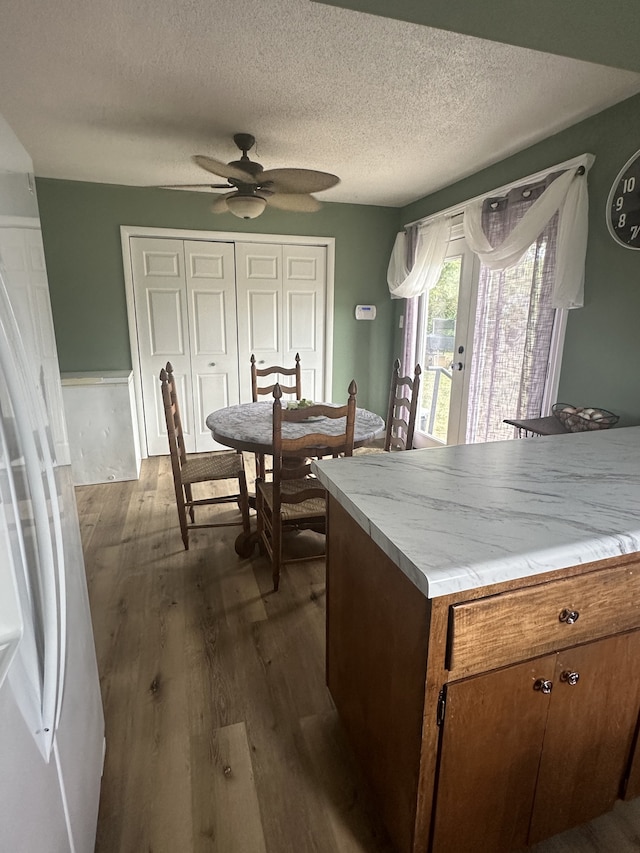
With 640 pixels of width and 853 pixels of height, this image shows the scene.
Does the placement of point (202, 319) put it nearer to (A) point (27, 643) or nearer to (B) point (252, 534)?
(B) point (252, 534)

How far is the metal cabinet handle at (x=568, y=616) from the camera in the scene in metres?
0.93

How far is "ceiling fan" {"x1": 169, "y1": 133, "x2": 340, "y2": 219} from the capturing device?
2279 mm

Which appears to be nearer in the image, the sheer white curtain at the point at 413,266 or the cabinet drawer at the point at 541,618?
the cabinet drawer at the point at 541,618

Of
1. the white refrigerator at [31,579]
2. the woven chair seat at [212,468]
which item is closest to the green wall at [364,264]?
the woven chair seat at [212,468]

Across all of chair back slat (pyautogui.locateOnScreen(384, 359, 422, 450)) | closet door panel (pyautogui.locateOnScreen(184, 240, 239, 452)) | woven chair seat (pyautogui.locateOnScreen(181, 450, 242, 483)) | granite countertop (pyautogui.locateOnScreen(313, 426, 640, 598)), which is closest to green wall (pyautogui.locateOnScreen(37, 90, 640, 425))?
closet door panel (pyautogui.locateOnScreen(184, 240, 239, 452))

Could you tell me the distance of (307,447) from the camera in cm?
207

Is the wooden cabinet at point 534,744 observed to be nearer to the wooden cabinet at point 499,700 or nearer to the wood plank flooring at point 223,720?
the wooden cabinet at point 499,700

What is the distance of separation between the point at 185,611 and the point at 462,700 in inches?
60.7

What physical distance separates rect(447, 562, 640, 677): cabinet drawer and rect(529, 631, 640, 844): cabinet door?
53 millimetres

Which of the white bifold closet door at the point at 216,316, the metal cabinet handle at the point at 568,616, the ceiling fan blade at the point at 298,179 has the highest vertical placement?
the ceiling fan blade at the point at 298,179

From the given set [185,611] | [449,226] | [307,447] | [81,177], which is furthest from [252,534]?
[81,177]

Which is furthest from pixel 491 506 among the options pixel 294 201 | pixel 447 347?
pixel 447 347

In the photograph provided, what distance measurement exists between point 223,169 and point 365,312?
2.52 meters

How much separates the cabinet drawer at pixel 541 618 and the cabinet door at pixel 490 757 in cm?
5
